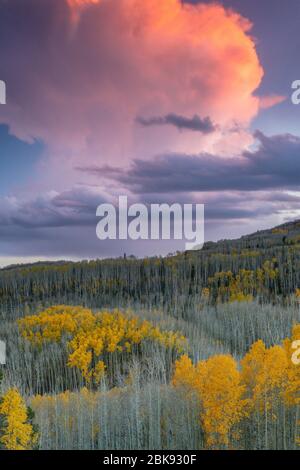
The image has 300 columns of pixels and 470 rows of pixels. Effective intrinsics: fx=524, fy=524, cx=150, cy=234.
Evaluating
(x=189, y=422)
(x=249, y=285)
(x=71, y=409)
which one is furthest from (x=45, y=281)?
(x=189, y=422)

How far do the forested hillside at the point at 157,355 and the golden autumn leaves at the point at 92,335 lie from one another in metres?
0.04

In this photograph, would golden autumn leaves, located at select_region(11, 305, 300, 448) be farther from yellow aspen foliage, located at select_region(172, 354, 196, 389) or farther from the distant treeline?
the distant treeline

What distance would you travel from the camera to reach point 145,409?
588 cm

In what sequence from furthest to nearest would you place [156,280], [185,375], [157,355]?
[156,280], [157,355], [185,375]

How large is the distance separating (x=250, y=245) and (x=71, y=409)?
89.6 feet

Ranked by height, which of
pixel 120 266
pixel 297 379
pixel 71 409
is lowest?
pixel 71 409

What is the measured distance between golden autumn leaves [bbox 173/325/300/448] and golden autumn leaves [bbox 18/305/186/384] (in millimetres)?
5236

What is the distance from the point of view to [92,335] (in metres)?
12.1

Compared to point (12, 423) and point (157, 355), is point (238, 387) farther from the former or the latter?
point (157, 355)

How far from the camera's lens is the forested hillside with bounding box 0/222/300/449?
461 cm

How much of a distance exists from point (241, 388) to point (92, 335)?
801 cm

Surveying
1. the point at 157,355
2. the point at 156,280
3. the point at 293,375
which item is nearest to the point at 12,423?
the point at 293,375
